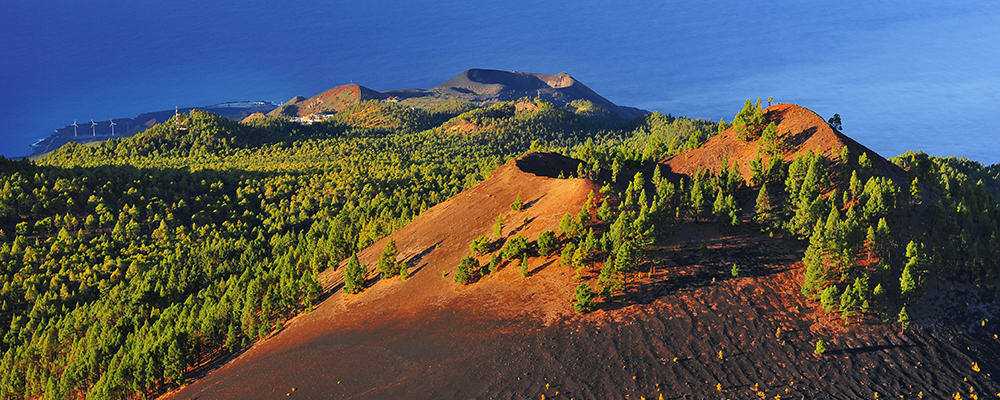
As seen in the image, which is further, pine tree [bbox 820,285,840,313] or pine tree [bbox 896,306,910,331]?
pine tree [bbox 820,285,840,313]

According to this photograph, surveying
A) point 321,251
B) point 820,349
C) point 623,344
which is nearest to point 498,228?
point 623,344

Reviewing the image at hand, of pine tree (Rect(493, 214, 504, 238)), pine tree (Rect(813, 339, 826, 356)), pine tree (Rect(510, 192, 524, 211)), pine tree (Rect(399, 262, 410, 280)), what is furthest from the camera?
pine tree (Rect(510, 192, 524, 211))

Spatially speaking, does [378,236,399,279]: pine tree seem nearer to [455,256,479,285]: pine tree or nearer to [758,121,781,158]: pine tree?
[455,256,479,285]: pine tree

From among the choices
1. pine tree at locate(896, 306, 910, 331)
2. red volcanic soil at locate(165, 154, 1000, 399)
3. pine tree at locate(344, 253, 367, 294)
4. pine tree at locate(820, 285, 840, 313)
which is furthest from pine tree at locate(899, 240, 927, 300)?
pine tree at locate(344, 253, 367, 294)

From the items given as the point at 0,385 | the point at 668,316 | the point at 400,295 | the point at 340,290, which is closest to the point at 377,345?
the point at 400,295

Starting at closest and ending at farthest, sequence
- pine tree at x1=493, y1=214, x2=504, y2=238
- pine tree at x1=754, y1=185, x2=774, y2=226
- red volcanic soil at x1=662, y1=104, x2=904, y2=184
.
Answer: pine tree at x1=754, y1=185, x2=774, y2=226
pine tree at x1=493, y1=214, x2=504, y2=238
red volcanic soil at x1=662, y1=104, x2=904, y2=184

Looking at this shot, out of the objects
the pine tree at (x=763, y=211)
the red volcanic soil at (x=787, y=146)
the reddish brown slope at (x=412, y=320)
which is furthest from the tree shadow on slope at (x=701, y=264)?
the red volcanic soil at (x=787, y=146)

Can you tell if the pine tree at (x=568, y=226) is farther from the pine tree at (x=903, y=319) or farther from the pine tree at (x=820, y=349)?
the pine tree at (x=903, y=319)
